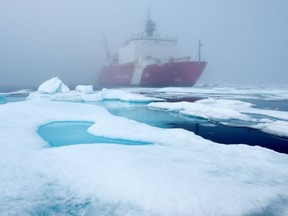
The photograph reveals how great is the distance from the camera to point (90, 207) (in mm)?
2840

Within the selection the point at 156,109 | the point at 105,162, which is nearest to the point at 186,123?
the point at 156,109

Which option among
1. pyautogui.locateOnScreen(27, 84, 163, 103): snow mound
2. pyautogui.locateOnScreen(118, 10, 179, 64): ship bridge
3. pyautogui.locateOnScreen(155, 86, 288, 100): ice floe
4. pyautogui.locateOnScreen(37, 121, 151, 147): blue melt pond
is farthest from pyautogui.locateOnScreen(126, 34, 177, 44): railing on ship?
pyautogui.locateOnScreen(37, 121, 151, 147): blue melt pond

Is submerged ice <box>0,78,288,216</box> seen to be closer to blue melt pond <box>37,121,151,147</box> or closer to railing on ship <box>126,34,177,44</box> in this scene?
blue melt pond <box>37,121,151,147</box>

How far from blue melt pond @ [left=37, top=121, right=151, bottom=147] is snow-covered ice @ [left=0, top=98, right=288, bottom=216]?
54cm

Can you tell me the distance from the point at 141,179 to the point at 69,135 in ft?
11.7

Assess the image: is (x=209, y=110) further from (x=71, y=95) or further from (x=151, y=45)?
(x=151, y=45)

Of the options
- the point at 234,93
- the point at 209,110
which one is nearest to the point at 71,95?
the point at 209,110

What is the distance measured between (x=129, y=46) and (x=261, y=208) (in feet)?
120

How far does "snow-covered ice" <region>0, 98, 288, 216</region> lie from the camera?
2.83m

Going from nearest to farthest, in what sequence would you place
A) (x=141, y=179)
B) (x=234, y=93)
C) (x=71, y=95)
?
(x=141, y=179) < (x=71, y=95) < (x=234, y=93)

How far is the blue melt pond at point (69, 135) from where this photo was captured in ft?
18.8

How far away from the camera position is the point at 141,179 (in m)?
3.35

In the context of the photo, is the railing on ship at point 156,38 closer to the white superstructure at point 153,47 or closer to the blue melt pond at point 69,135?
the white superstructure at point 153,47

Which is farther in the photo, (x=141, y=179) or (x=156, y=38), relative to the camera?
(x=156, y=38)
